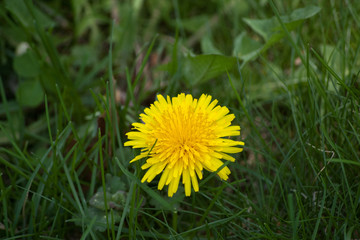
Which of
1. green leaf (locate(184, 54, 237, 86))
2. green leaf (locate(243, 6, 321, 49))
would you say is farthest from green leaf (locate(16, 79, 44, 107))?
green leaf (locate(243, 6, 321, 49))

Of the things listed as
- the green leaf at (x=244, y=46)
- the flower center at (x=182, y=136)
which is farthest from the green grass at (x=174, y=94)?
the flower center at (x=182, y=136)

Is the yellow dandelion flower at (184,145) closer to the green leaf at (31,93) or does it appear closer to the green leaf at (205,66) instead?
the green leaf at (205,66)

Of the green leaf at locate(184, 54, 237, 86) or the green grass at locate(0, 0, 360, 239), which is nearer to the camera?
the green grass at locate(0, 0, 360, 239)

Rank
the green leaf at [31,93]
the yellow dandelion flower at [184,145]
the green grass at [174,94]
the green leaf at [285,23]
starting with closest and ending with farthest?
1. the yellow dandelion flower at [184,145]
2. the green grass at [174,94]
3. the green leaf at [285,23]
4. the green leaf at [31,93]

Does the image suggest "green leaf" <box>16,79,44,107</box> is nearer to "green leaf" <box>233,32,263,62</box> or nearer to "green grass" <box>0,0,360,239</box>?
"green grass" <box>0,0,360,239</box>

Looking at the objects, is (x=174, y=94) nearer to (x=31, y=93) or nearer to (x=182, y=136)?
(x=182, y=136)

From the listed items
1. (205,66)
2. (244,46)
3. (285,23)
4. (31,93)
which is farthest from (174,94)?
(31,93)

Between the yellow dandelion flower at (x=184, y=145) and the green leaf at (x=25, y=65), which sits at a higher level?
the green leaf at (x=25, y=65)

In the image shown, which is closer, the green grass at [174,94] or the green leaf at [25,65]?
the green grass at [174,94]
